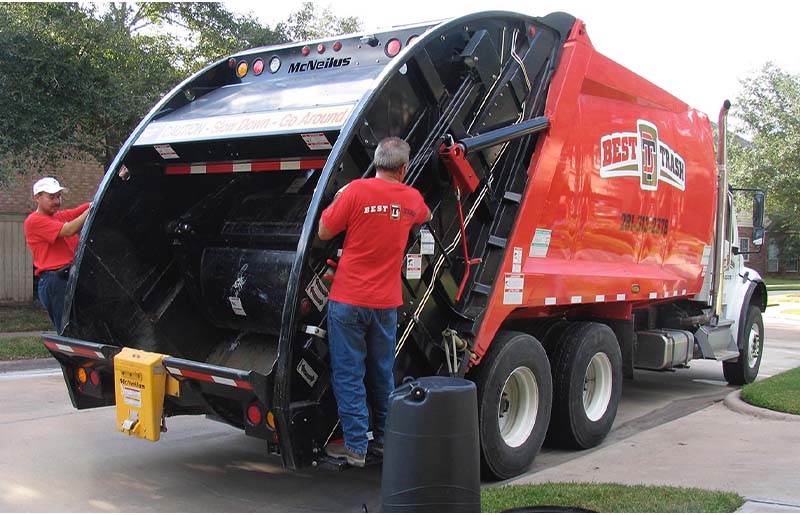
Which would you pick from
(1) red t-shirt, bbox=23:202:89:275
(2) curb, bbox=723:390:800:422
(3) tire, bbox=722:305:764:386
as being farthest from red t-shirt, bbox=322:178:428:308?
(3) tire, bbox=722:305:764:386

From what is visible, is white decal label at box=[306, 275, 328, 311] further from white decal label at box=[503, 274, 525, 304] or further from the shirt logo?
the shirt logo

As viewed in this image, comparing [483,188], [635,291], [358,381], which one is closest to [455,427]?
[358,381]

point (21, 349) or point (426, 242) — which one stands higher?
point (426, 242)

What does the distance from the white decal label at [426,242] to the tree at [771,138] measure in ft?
72.7

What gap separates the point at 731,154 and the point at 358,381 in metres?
24.8

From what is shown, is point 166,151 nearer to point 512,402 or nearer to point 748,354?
point 512,402

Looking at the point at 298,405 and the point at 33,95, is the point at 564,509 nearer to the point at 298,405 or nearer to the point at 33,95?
the point at 298,405

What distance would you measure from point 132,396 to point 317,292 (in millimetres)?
1397

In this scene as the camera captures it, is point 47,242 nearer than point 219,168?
No

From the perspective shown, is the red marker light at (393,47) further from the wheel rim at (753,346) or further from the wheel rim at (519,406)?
the wheel rim at (753,346)

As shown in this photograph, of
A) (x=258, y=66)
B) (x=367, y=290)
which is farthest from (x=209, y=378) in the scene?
(x=258, y=66)

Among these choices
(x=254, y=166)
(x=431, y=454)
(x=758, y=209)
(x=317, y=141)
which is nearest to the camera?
(x=431, y=454)

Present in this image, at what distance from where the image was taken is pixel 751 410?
7.54m

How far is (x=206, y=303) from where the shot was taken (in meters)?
5.72
